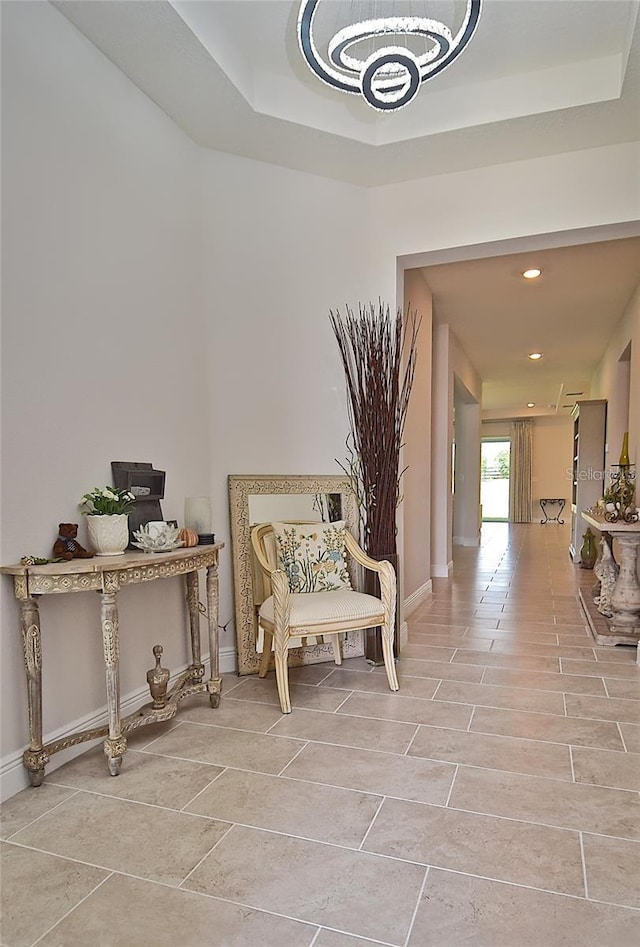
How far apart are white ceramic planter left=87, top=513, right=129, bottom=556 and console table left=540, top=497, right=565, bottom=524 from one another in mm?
13143

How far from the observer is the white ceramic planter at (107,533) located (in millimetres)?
2406

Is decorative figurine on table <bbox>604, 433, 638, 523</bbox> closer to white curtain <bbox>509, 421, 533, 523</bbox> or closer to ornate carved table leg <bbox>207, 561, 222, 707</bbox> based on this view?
ornate carved table leg <bbox>207, 561, 222, 707</bbox>

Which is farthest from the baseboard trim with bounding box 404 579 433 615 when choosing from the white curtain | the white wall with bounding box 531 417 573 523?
the white wall with bounding box 531 417 573 523

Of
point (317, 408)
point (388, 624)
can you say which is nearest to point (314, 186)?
point (317, 408)

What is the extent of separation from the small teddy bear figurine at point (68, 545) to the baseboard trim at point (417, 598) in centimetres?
294

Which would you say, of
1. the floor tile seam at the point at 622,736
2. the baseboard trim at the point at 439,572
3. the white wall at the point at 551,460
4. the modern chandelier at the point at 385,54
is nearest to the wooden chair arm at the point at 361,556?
the floor tile seam at the point at 622,736

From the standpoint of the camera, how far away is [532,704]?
2.96 metres

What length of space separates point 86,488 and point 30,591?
21.9 inches

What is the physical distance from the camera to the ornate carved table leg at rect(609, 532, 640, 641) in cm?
402

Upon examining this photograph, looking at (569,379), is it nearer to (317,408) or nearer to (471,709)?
(317,408)

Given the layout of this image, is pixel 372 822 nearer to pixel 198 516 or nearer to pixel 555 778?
pixel 555 778

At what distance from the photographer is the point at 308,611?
295 cm

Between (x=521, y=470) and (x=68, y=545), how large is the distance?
1334cm

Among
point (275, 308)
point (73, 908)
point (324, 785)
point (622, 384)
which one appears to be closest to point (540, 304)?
point (622, 384)
